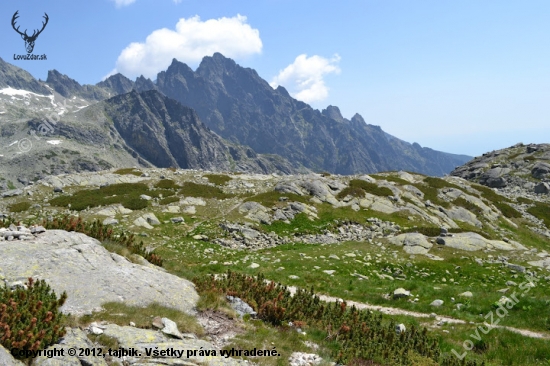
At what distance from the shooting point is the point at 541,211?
5856 centimetres

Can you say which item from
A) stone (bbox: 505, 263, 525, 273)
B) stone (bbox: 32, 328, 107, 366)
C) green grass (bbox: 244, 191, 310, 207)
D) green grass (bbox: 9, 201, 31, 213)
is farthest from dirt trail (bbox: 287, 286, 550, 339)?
green grass (bbox: 9, 201, 31, 213)

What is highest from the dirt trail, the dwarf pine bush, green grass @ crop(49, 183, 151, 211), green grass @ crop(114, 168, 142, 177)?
green grass @ crop(114, 168, 142, 177)

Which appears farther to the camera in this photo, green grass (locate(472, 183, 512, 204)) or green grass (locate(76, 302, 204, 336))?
green grass (locate(472, 183, 512, 204))

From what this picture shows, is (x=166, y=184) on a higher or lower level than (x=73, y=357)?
higher

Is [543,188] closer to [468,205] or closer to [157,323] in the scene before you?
[468,205]

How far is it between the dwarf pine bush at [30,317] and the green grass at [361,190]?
43893 millimetres

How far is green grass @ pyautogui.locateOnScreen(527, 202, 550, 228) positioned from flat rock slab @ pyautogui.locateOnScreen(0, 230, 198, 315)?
65079 mm

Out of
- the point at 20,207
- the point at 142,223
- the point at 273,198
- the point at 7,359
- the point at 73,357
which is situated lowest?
the point at 73,357

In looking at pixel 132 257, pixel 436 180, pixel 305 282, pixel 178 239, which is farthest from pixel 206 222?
pixel 436 180

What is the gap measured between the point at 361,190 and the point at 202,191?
24423mm

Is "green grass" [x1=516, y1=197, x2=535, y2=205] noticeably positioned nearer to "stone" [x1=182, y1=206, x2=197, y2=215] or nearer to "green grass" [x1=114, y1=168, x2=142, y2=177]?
"stone" [x1=182, y1=206, x2=197, y2=215]

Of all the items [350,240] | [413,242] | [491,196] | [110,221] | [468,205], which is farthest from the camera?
[491,196]

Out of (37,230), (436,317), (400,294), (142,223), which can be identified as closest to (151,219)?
(142,223)

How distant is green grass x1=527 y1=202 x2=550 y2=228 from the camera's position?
183 feet
